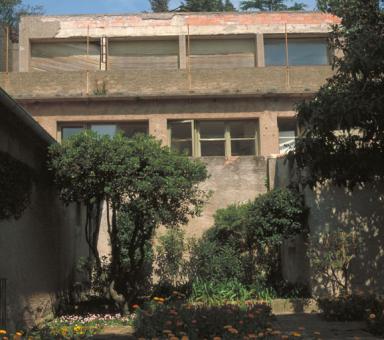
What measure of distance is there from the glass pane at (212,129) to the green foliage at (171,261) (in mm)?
6439

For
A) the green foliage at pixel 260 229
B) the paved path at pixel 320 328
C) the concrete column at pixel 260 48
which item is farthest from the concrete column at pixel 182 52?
the paved path at pixel 320 328

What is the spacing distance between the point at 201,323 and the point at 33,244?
4.54 metres

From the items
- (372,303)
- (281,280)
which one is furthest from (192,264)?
(372,303)

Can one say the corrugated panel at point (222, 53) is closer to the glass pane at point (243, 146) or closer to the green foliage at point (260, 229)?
the glass pane at point (243, 146)

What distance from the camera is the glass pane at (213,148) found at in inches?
886

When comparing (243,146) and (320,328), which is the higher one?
(243,146)

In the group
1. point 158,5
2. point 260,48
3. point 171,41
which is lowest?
point 260,48

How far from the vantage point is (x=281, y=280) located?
15.6 meters

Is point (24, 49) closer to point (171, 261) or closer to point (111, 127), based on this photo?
point (111, 127)

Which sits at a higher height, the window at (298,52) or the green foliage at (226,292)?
the window at (298,52)

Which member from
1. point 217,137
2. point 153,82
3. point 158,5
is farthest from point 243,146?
point 158,5

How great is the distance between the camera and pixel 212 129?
2259cm

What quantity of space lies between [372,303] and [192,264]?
22.5 ft

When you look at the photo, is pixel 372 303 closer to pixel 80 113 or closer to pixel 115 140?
pixel 115 140
